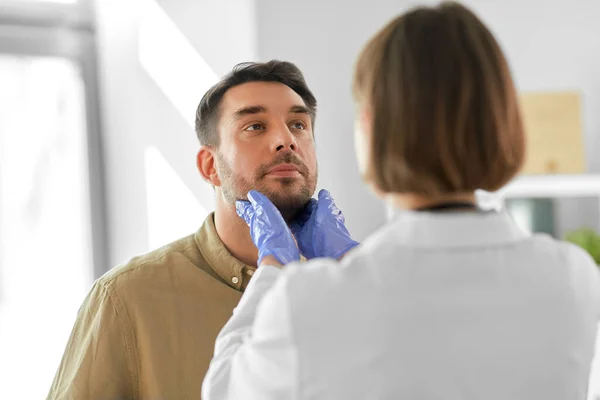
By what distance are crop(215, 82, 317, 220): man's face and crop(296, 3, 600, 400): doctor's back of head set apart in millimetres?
710

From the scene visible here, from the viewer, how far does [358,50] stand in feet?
10.7

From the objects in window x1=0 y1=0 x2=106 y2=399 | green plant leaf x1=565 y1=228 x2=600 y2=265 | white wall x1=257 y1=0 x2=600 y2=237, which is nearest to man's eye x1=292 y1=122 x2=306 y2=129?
window x1=0 y1=0 x2=106 y2=399

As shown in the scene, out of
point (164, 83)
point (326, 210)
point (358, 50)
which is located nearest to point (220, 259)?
point (326, 210)

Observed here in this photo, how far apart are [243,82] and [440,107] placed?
0.90 m

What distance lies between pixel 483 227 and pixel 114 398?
3.03 feet

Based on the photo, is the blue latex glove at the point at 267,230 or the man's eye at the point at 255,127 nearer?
the blue latex glove at the point at 267,230

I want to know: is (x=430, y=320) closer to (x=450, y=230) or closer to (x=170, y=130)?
(x=450, y=230)

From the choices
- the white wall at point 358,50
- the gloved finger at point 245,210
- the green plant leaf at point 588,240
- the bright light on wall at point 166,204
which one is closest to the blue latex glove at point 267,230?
the gloved finger at point 245,210

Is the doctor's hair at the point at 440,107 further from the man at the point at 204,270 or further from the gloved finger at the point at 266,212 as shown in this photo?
the man at the point at 204,270

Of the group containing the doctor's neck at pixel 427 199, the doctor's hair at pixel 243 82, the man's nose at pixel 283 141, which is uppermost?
the doctor's hair at pixel 243 82

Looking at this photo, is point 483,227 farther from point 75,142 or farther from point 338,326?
point 75,142

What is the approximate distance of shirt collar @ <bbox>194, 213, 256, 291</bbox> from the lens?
1641mm

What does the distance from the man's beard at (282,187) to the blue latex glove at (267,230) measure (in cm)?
9

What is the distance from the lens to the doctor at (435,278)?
2.76ft
